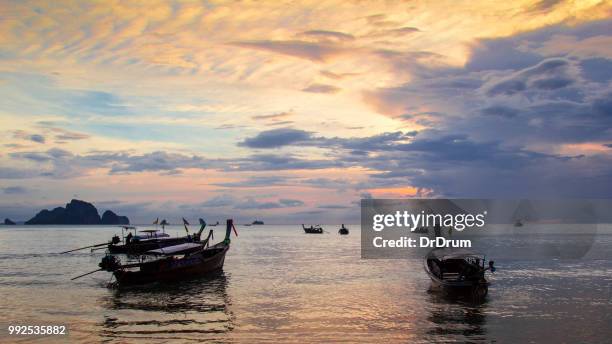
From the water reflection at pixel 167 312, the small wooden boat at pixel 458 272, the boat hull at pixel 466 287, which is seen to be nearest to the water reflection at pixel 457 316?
the boat hull at pixel 466 287

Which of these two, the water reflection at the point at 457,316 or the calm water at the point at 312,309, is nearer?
the calm water at the point at 312,309

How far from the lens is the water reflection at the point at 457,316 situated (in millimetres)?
25234

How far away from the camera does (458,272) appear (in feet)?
127

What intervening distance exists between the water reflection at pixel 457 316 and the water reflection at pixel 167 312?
11829 millimetres

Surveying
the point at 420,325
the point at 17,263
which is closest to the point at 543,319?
the point at 420,325

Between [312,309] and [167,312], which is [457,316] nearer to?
[312,309]

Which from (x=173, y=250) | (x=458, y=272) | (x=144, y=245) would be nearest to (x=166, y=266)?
(x=173, y=250)

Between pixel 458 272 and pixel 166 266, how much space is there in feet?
82.6

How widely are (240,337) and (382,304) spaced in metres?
12.9

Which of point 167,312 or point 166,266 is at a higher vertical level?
point 166,266

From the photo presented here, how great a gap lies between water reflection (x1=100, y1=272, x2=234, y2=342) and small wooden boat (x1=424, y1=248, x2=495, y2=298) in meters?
16.1

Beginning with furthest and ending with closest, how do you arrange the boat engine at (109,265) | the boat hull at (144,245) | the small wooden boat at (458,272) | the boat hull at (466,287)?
the boat hull at (144,245) → the boat engine at (109,265) → the small wooden boat at (458,272) → the boat hull at (466,287)

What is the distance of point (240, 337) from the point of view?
79.8 feet

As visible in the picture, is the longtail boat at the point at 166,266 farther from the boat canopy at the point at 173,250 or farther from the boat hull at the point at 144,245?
the boat hull at the point at 144,245
